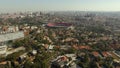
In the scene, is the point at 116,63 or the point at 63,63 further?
the point at 116,63

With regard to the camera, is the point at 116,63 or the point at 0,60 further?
the point at 116,63

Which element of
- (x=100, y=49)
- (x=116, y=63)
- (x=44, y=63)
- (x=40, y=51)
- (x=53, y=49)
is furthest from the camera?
(x=100, y=49)

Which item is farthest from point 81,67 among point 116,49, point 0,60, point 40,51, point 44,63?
point 116,49

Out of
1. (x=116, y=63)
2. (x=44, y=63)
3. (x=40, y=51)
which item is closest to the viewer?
(x=44, y=63)

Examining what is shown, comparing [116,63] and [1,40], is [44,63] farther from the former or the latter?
[1,40]

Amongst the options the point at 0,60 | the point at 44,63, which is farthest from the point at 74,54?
the point at 0,60

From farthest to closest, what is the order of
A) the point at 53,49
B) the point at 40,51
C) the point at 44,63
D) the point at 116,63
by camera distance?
the point at 53,49 → the point at 40,51 → the point at 116,63 → the point at 44,63

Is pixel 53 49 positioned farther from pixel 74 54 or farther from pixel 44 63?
pixel 44 63

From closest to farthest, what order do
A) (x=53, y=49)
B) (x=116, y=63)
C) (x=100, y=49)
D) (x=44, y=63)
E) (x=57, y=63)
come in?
(x=44, y=63) < (x=57, y=63) < (x=116, y=63) < (x=53, y=49) < (x=100, y=49)
